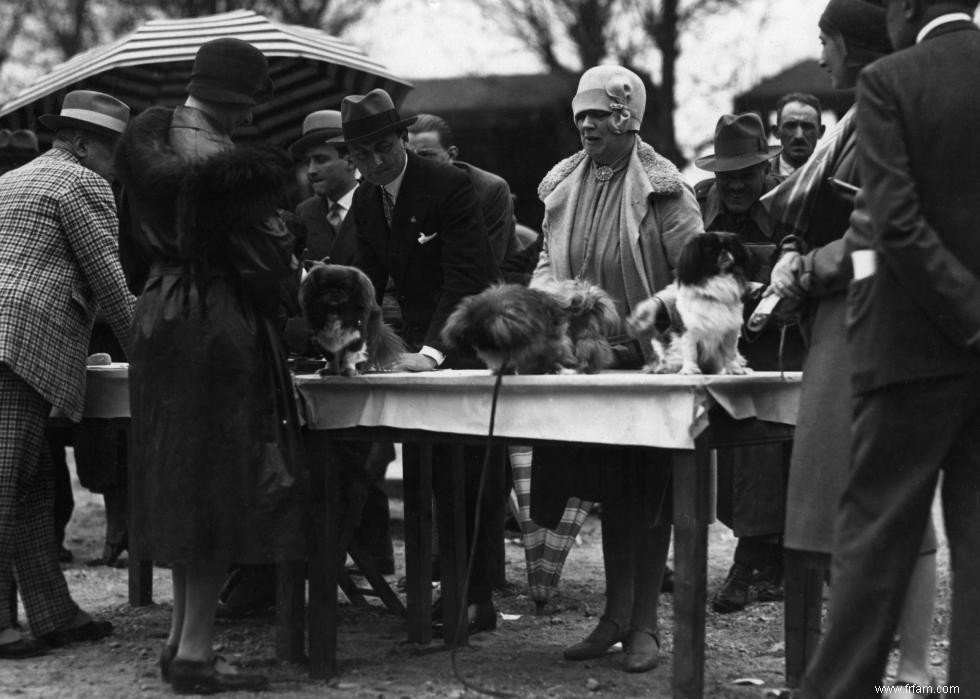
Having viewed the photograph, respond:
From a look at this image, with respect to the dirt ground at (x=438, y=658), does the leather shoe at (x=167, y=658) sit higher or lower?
higher

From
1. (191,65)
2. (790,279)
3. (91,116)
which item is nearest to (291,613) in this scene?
(91,116)

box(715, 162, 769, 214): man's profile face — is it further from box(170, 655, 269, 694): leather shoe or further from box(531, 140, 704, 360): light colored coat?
box(170, 655, 269, 694): leather shoe

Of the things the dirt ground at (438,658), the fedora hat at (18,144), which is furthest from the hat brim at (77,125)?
the fedora hat at (18,144)

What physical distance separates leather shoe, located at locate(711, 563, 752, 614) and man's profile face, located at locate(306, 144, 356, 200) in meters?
3.20

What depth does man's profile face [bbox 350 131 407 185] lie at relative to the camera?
19.4ft

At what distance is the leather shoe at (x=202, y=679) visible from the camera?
4891mm

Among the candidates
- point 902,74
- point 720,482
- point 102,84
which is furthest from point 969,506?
point 102,84

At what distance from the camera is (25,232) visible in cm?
569

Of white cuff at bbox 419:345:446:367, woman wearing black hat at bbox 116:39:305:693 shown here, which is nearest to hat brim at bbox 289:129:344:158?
white cuff at bbox 419:345:446:367

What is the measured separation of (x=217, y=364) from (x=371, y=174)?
1.56 metres

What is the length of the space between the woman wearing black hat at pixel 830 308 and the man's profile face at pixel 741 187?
235cm

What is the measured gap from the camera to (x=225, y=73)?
16.4ft

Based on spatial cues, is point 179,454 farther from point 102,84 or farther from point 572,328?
point 102,84

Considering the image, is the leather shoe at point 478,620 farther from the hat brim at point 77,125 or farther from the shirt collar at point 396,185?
the hat brim at point 77,125
